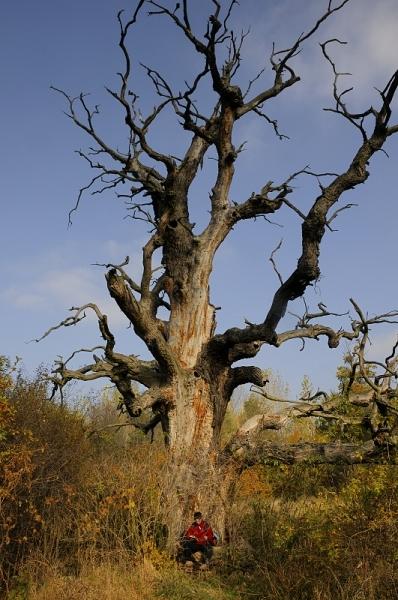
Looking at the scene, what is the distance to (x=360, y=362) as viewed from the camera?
12.7m

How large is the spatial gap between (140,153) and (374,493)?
10290 mm

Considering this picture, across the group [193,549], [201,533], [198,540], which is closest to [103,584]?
[193,549]

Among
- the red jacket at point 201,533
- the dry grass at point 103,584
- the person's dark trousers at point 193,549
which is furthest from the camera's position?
the red jacket at point 201,533

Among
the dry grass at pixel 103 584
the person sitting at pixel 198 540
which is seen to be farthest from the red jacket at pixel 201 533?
the dry grass at pixel 103 584

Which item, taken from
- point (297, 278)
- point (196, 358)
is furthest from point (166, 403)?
point (297, 278)

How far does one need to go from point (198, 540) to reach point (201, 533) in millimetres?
144

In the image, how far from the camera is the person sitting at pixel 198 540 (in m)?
11.9

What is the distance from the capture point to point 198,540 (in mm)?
11992

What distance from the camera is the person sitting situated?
11.9 meters

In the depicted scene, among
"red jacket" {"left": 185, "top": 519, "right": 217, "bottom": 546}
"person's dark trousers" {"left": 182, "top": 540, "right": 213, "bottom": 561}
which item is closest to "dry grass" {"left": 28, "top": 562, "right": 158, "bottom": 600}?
"person's dark trousers" {"left": 182, "top": 540, "right": 213, "bottom": 561}

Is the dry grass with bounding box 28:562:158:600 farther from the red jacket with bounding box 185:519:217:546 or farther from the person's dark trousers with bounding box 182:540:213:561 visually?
the red jacket with bounding box 185:519:217:546

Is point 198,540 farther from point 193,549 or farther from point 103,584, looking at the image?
point 103,584

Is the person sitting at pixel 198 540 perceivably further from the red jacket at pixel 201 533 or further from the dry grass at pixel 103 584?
the dry grass at pixel 103 584

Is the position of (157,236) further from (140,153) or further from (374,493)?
(374,493)
